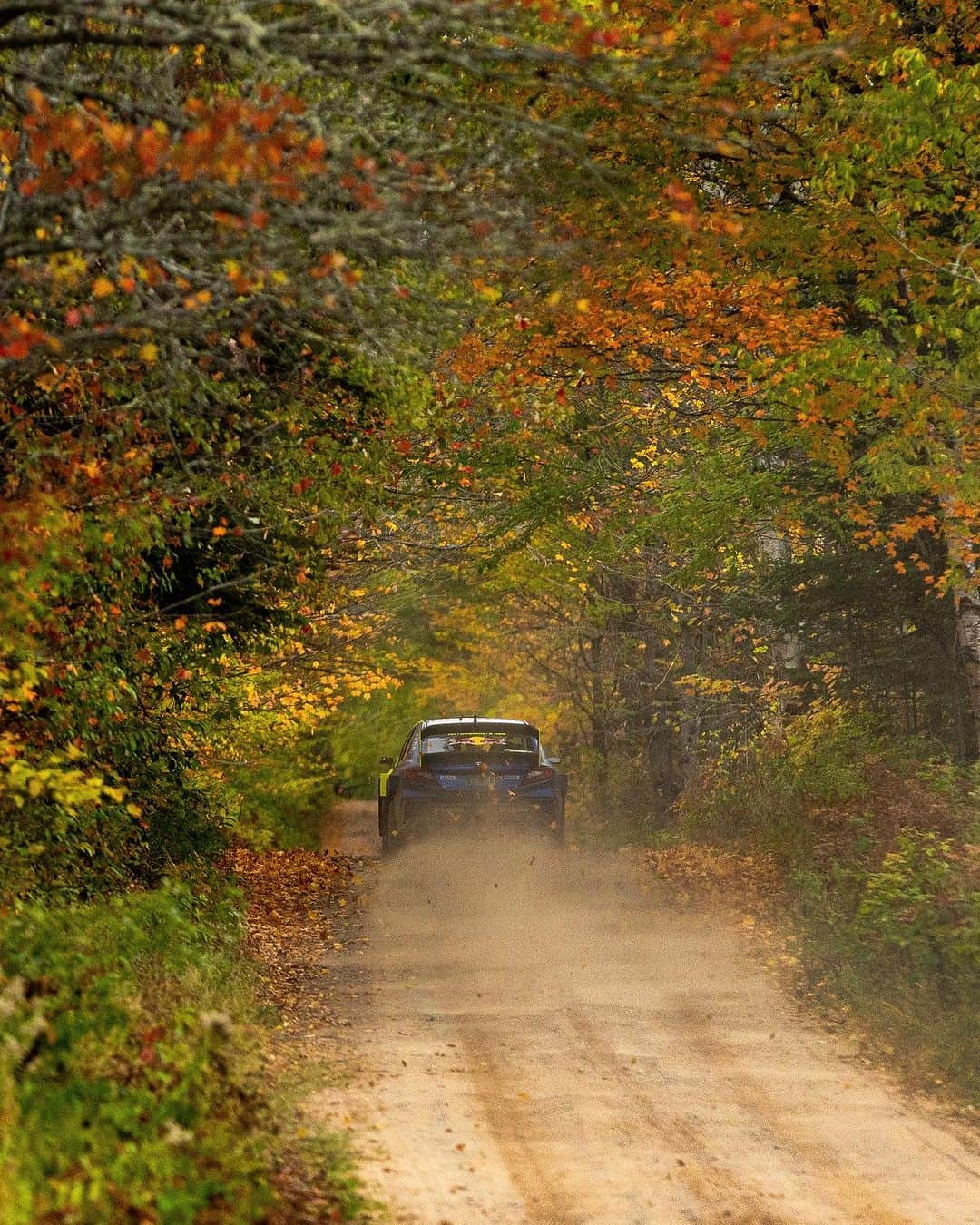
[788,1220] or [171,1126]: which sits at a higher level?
[171,1126]

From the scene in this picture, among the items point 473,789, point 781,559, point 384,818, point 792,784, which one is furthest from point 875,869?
point 384,818

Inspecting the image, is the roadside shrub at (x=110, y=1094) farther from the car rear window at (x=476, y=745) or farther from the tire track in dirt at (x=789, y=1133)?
the car rear window at (x=476, y=745)

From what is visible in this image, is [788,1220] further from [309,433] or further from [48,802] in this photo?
[309,433]

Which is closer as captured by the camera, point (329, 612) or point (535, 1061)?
point (535, 1061)

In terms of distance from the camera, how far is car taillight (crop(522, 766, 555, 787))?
63.5 feet

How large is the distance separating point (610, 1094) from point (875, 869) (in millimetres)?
5875

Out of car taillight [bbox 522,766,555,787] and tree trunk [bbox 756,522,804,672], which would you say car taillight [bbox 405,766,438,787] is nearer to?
car taillight [bbox 522,766,555,787]

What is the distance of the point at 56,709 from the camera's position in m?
9.98

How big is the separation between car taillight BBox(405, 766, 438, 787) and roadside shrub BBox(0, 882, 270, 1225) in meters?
10.3

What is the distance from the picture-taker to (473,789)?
63.1 ft

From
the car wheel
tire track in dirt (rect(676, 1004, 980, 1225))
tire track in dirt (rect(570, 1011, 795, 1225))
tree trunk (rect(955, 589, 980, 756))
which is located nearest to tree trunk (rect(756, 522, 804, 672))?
tree trunk (rect(955, 589, 980, 756))

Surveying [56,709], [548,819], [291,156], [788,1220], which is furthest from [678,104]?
Result: [548,819]

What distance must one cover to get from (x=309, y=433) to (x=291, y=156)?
5.46m

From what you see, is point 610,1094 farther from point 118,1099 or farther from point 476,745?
point 476,745
